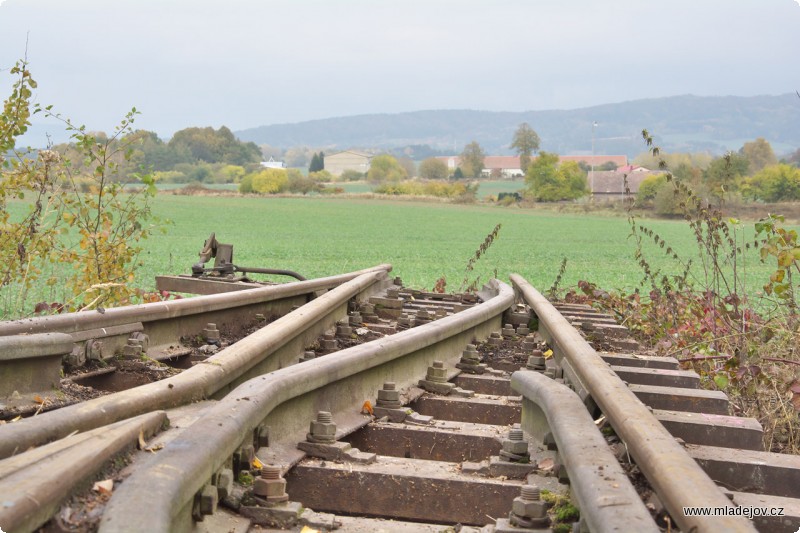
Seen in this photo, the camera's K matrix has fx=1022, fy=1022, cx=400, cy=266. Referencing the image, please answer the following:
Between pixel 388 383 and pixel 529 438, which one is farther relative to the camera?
pixel 388 383

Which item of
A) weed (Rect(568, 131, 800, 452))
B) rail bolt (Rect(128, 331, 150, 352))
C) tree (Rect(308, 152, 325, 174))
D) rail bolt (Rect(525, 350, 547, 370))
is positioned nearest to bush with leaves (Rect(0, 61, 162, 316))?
rail bolt (Rect(128, 331, 150, 352))

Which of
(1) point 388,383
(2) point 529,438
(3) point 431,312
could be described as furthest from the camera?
(3) point 431,312

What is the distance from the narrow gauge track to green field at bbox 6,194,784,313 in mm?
6973

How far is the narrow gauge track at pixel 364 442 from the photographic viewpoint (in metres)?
2.72

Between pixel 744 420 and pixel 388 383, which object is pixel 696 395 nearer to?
pixel 744 420

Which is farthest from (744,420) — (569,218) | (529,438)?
(569,218)

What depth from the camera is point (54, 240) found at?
10820mm

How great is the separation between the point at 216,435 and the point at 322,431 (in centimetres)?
106

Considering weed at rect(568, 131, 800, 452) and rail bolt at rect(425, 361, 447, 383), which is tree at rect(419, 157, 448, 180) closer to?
weed at rect(568, 131, 800, 452)

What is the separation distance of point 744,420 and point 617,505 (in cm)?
217

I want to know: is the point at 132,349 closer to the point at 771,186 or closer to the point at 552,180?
the point at 771,186

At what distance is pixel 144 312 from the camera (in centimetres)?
632

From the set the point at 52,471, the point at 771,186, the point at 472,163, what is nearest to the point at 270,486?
the point at 52,471

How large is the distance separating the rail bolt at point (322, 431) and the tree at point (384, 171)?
462 feet
